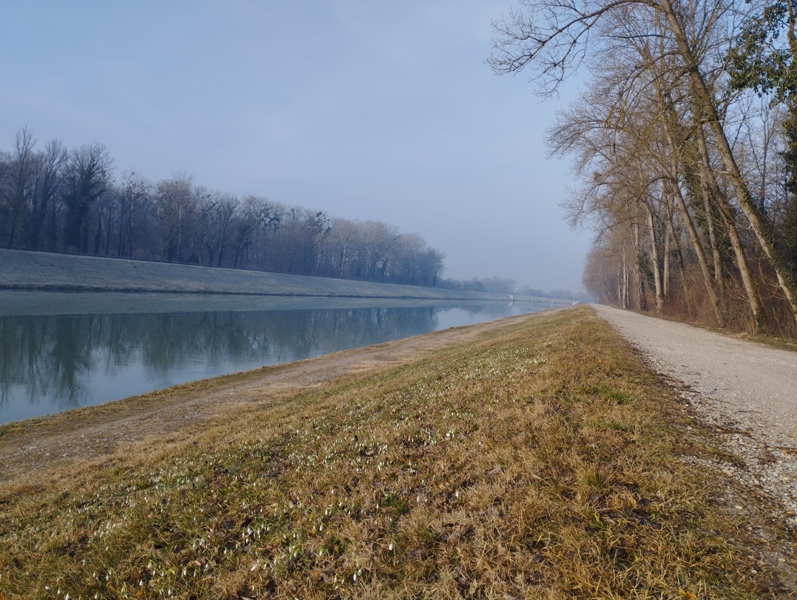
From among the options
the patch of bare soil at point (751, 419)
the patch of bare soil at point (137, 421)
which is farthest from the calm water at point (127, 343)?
the patch of bare soil at point (751, 419)

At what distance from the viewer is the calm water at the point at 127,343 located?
16594 millimetres

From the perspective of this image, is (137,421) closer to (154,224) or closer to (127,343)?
(127,343)

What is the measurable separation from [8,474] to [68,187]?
78.5 m

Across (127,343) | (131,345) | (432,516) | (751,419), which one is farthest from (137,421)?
(127,343)

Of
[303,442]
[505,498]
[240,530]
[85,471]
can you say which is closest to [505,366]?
[303,442]

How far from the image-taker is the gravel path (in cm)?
384

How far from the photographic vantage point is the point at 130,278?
51750 mm

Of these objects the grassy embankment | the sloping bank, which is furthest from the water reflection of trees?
the sloping bank

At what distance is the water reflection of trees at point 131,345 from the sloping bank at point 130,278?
1614 centimetres

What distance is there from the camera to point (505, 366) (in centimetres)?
920

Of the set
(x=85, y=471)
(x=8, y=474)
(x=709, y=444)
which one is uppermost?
(x=709, y=444)

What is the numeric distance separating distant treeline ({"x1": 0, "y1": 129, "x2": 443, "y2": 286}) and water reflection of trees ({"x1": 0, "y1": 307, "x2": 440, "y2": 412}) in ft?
124

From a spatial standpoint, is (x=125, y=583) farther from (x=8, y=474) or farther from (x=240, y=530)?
(x=8, y=474)

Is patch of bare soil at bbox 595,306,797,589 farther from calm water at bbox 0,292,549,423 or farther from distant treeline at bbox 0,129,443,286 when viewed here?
distant treeline at bbox 0,129,443,286
